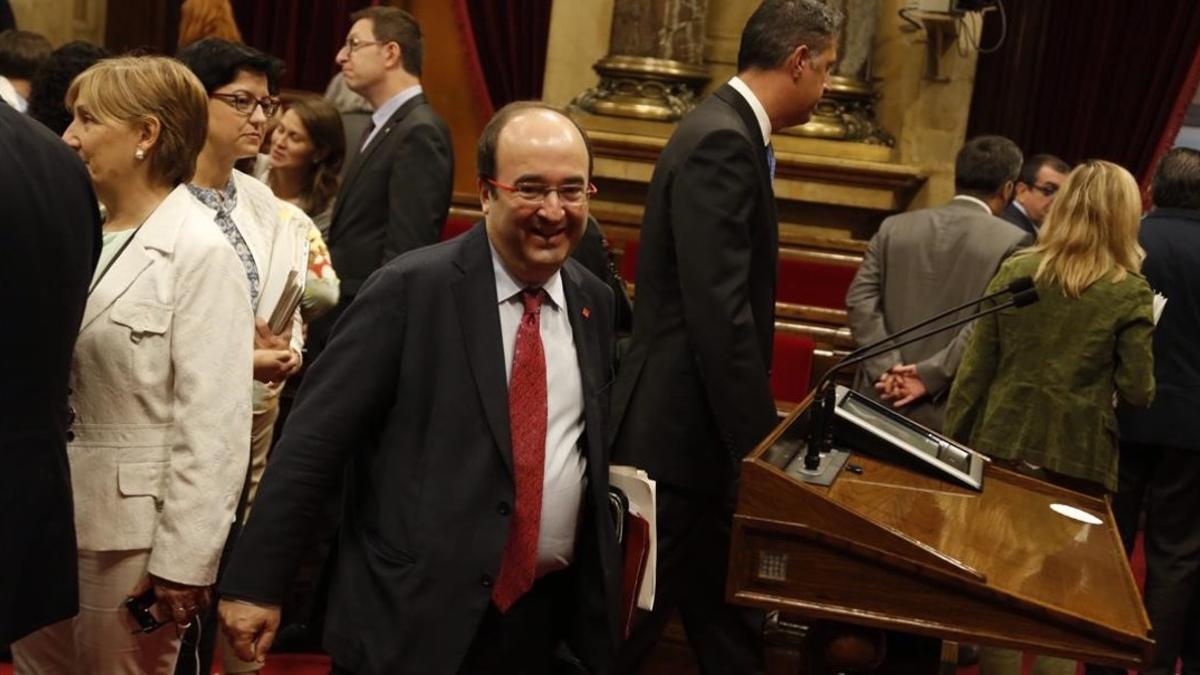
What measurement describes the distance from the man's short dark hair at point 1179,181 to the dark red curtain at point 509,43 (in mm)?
4248

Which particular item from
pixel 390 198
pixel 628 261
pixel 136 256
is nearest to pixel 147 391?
pixel 136 256

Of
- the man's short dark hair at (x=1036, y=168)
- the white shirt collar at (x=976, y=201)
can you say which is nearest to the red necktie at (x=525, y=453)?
the white shirt collar at (x=976, y=201)

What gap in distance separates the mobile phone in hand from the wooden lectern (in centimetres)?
99

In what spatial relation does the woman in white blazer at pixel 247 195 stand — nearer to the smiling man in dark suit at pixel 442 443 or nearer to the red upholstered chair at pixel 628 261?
the smiling man in dark suit at pixel 442 443

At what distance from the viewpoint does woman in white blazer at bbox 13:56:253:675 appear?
2.73 meters

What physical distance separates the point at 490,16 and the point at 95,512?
638cm

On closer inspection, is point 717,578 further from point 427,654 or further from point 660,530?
point 427,654

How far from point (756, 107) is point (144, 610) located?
1.82 m

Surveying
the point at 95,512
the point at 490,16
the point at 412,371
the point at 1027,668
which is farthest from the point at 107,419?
the point at 490,16

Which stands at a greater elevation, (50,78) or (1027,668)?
(50,78)

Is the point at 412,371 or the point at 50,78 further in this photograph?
the point at 50,78

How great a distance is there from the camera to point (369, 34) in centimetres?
515

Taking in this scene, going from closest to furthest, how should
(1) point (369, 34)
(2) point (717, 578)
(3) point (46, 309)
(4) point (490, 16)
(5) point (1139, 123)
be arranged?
1. (3) point (46, 309)
2. (2) point (717, 578)
3. (1) point (369, 34)
4. (5) point (1139, 123)
5. (4) point (490, 16)

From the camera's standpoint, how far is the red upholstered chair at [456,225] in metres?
7.26
